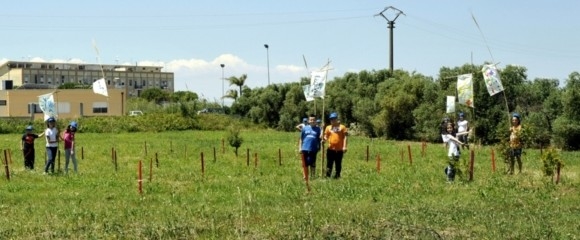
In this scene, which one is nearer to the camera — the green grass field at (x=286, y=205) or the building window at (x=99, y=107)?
the green grass field at (x=286, y=205)

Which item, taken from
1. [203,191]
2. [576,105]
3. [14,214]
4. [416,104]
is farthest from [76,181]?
[416,104]

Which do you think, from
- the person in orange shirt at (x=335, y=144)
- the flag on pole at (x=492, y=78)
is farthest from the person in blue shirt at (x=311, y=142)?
the flag on pole at (x=492, y=78)

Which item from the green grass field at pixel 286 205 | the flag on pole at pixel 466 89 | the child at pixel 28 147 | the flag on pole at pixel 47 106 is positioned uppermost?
the flag on pole at pixel 466 89

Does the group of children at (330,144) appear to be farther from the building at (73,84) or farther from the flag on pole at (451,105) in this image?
the building at (73,84)

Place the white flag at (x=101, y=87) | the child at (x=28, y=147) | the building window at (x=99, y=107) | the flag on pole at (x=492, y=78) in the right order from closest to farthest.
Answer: the child at (x=28, y=147) → the flag on pole at (x=492, y=78) → the white flag at (x=101, y=87) → the building window at (x=99, y=107)

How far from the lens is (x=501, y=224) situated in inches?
407

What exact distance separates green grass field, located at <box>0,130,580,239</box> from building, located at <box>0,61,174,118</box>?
232 feet

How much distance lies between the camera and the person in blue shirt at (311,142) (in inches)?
710

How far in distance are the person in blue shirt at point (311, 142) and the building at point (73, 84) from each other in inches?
2788

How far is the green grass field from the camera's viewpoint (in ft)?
32.7

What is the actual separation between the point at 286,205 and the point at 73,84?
118547 millimetres

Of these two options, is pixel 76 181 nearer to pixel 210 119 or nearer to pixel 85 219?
pixel 85 219

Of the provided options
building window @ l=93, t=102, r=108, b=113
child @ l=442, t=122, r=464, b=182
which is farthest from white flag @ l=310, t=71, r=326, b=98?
building window @ l=93, t=102, r=108, b=113

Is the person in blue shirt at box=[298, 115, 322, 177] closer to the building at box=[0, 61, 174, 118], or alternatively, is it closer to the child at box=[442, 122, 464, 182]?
the child at box=[442, 122, 464, 182]
